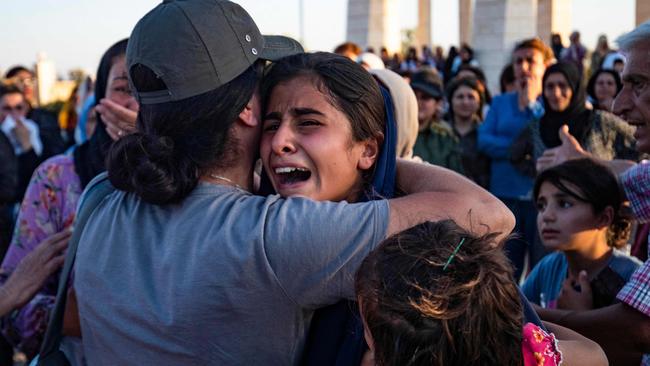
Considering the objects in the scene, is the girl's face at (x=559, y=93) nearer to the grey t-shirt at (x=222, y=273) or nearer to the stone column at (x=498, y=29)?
the grey t-shirt at (x=222, y=273)

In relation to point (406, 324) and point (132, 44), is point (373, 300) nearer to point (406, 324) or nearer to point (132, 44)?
point (406, 324)

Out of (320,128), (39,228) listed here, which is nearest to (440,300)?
(320,128)

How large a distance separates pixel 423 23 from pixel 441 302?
41.3 meters

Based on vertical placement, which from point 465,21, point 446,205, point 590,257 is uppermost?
point 465,21

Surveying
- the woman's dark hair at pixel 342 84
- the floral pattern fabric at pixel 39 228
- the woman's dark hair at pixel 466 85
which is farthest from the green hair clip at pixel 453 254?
the woman's dark hair at pixel 466 85

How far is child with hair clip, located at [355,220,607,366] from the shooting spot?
1380 mm

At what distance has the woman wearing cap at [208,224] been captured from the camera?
1650 millimetres

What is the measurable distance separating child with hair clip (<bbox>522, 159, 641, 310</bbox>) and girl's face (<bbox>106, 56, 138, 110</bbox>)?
5.95 feet

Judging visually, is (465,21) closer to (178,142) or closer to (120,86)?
(120,86)

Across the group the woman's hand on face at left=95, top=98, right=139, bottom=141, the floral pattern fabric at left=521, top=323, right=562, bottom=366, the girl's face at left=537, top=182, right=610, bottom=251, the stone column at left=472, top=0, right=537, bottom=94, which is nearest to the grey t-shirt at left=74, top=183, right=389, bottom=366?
the floral pattern fabric at left=521, top=323, right=562, bottom=366

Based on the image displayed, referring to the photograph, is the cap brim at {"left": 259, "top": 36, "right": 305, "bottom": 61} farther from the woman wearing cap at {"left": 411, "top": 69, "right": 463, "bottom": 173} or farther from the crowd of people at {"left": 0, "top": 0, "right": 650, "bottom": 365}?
the woman wearing cap at {"left": 411, "top": 69, "right": 463, "bottom": 173}

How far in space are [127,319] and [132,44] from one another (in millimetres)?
655

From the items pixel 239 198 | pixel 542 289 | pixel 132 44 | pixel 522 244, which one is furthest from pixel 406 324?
pixel 522 244

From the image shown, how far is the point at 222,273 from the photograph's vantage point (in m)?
1.67
